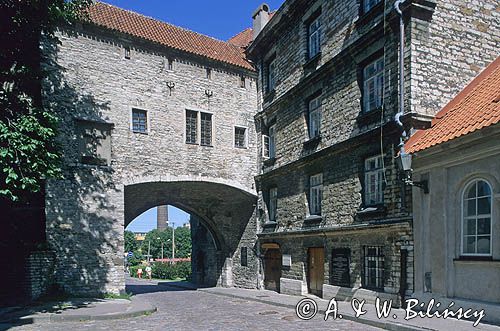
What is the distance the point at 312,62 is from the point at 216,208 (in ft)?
32.8

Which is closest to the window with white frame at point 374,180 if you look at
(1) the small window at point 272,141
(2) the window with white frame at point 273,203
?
(2) the window with white frame at point 273,203

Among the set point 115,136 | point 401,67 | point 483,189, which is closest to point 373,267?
point 483,189

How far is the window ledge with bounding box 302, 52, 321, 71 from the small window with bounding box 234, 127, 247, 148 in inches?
207

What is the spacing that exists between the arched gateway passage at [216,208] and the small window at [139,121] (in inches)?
119

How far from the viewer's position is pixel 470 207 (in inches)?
396

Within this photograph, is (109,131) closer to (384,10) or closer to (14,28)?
(14,28)

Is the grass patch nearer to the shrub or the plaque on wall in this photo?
the plaque on wall

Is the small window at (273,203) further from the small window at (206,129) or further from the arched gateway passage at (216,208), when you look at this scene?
the small window at (206,129)

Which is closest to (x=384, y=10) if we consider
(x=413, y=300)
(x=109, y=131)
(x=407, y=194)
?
(x=407, y=194)

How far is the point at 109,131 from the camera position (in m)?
17.8

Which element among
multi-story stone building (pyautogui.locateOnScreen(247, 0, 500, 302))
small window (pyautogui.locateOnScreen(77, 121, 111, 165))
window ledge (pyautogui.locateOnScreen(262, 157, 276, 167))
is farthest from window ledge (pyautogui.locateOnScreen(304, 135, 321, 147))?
small window (pyautogui.locateOnScreen(77, 121, 111, 165))

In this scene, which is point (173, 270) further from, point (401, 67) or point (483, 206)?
point (483, 206)

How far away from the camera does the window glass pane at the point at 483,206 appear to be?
960 centimetres

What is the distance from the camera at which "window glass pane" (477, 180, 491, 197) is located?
9.62m
